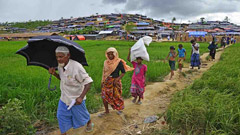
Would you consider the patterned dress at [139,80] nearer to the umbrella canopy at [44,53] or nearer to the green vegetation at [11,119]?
the umbrella canopy at [44,53]

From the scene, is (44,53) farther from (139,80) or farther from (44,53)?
(139,80)

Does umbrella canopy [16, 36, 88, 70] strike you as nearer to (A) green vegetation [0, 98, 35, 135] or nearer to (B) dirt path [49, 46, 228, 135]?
(A) green vegetation [0, 98, 35, 135]

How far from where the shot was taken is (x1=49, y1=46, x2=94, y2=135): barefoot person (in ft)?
7.73

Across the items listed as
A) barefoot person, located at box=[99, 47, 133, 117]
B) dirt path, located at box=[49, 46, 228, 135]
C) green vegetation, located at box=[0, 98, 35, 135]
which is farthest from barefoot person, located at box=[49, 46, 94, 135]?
Answer: barefoot person, located at box=[99, 47, 133, 117]

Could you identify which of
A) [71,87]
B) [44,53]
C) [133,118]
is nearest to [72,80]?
[71,87]

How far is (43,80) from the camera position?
4.75 metres

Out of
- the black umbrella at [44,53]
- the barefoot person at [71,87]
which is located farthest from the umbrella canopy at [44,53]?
the barefoot person at [71,87]

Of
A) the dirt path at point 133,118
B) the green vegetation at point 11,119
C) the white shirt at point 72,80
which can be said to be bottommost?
the dirt path at point 133,118

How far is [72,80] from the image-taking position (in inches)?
93.9

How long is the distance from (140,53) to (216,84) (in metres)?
1.78

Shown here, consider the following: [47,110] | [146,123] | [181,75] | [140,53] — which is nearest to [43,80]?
[47,110]

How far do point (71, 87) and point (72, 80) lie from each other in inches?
4.5

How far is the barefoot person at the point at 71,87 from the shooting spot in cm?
236

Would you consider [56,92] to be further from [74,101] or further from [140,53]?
[140,53]
